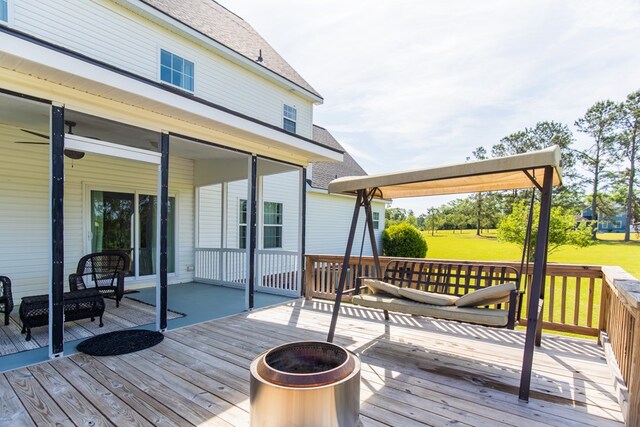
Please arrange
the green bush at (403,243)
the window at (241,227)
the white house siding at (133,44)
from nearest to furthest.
Answer: 1. the white house siding at (133,44)
2. the window at (241,227)
3. the green bush at (403,243)

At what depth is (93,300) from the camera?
4.01m

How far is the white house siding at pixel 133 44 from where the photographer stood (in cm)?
521

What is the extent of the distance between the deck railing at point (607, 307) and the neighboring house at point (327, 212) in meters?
4.69

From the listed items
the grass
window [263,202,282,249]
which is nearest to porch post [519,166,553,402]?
the grass

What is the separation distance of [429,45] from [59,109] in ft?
19.9

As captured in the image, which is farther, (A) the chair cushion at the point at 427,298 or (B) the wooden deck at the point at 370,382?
(A) the chair cushion at the point at 427,298

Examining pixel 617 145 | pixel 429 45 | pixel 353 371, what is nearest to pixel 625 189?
pixel 617 145

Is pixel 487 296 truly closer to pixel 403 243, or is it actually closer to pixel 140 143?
pixel 140 143

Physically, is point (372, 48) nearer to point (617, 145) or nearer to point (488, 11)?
point (488, 11)

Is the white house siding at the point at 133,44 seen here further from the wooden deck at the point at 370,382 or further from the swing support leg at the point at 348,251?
the swing support leg at the point at 348,251

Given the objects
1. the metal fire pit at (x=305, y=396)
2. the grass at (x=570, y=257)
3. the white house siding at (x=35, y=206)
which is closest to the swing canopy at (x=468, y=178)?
the metal fire pit at (x=305, y=396)

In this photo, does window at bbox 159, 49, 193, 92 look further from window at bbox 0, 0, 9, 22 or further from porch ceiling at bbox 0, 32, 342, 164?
porch ceiling at bbox 0, 32, 342, 164

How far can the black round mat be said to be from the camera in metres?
3.33

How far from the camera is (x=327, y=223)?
12023 mm
